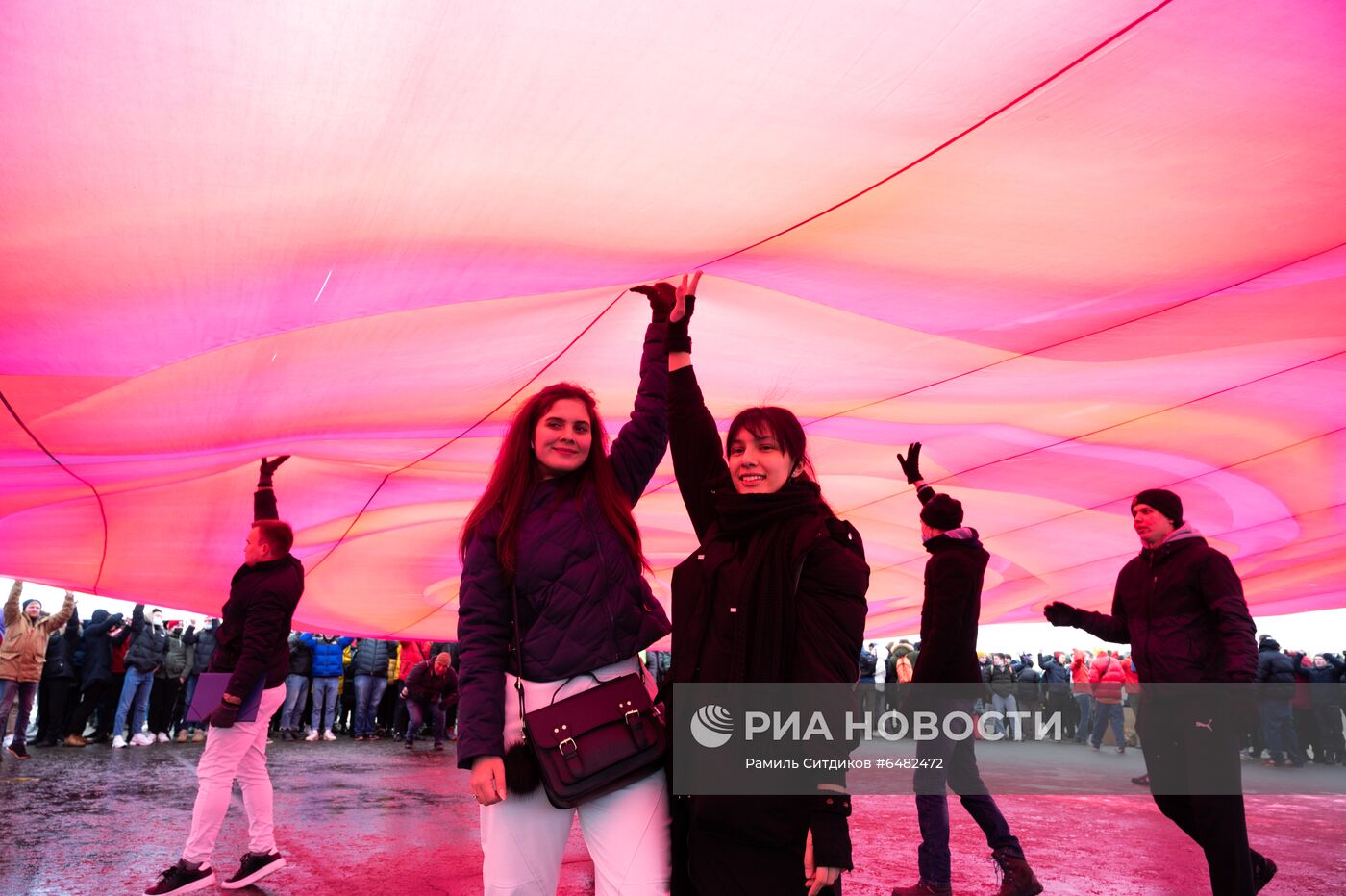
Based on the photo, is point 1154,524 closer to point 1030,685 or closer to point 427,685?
point 427,685

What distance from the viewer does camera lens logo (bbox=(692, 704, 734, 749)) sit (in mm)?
2266

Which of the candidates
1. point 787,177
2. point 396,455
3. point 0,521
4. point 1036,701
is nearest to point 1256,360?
point 787,177

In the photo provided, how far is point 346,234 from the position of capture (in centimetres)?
353

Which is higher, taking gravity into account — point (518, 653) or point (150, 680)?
point (518, 653)

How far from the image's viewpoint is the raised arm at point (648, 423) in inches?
112

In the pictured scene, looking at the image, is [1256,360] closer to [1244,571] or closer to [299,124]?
[299,124]

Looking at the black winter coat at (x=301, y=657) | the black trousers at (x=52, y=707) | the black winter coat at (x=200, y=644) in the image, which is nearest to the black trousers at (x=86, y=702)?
the black trousers at (x=52, y=707)

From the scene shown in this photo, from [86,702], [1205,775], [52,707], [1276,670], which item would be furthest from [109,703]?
[1276,670]

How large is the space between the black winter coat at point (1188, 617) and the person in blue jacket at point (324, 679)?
451 inches

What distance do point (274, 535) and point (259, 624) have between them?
0.46 m

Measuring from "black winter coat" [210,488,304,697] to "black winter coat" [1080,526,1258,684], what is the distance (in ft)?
12.6

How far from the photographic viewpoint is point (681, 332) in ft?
9.87

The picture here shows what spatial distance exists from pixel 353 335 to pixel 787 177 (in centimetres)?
214

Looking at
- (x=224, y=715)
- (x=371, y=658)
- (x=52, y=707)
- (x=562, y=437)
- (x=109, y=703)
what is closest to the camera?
(x=562, y=437)
